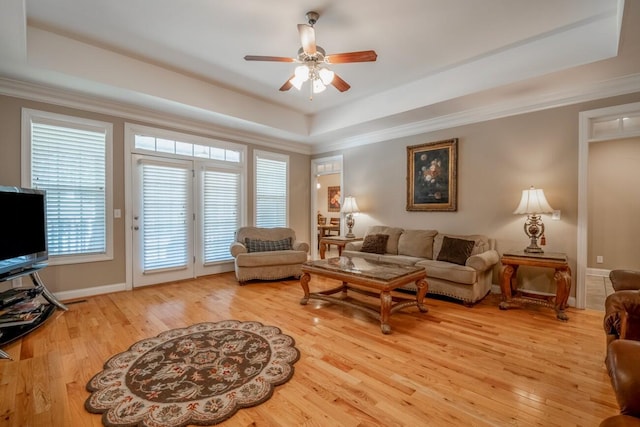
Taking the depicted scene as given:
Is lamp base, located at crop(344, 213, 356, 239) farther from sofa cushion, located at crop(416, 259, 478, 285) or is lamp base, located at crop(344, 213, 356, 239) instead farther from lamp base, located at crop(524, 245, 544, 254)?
lamp base, located at crop(524, 245, 544, 254)

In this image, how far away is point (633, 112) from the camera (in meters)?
3.18

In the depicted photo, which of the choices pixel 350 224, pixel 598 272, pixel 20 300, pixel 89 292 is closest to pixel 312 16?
pixel 350 224

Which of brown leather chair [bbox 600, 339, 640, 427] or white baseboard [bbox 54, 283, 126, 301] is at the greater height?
brown leather chair [bbox 600, 339, 640, 427]

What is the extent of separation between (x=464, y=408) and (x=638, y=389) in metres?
0.93

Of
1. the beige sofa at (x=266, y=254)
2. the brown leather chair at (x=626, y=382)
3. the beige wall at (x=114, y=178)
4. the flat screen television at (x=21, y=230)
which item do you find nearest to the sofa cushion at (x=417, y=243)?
the beige sofa at (x=266, y=254)

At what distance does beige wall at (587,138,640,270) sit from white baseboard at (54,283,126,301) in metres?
7.77

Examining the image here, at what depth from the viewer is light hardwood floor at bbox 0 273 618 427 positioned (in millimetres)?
1682

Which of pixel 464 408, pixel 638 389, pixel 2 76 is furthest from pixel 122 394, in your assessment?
pixel 2 76

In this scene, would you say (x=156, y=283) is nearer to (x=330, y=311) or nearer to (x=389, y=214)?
(x=330, y=311)

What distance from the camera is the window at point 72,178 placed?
3.57m

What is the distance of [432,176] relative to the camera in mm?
4742

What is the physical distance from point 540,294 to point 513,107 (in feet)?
8.29

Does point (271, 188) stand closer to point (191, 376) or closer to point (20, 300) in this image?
point (20, 300)

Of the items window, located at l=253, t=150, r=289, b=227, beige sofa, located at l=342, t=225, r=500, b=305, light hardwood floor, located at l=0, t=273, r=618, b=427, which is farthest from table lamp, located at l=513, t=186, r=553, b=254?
window, located at l=253, t=150, r=289, b=227
